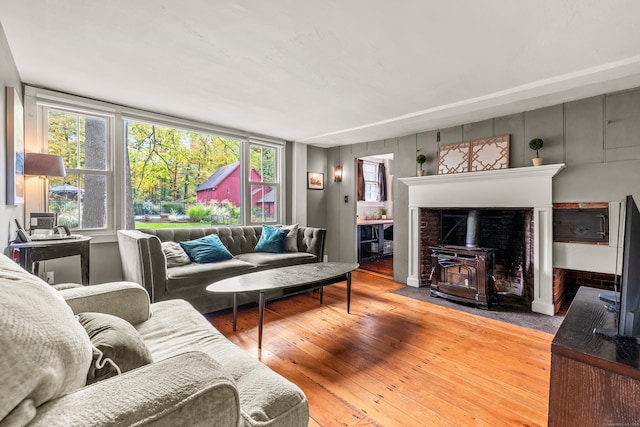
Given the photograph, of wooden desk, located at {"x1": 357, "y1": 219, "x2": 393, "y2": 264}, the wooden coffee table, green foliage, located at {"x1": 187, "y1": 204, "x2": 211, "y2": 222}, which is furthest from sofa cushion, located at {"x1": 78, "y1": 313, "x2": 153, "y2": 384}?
wooden desk, located at {"x1": 357, "y1": 219, "x2": 393, "y2": 264}

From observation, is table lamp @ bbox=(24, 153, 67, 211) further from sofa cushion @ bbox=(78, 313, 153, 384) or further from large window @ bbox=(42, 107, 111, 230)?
sofa cushion @ bbox=(78, 313, 153, 384)

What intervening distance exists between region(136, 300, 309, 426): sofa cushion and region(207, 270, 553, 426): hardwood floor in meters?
0.64

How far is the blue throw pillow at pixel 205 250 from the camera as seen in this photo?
3.29 metres

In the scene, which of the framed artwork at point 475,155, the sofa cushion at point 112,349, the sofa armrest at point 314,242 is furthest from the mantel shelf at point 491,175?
the sofa cushion at point 112,349

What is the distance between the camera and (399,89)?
9.52 ft

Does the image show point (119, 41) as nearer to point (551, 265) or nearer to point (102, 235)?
point (102, 235)

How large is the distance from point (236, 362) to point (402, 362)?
1.39 metres

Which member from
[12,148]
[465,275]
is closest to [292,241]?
[465,275]

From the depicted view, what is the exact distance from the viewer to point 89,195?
3275 mm

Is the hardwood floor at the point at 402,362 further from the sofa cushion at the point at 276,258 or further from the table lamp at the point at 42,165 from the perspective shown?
the table lamp at the point at 42,165

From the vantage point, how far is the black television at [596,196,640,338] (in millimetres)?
899

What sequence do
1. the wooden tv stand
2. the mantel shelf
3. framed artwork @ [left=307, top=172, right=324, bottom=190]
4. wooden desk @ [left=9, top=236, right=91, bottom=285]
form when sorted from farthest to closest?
1. framed artwork @ [left=307, top=172, right=324, bottom=190]
2. the mantel shelf
3. wooden desk @ [left=9, top=236, right=91, bottom=285]
4. the wooden tv stand

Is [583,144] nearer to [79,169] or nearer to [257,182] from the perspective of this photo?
[257,182]

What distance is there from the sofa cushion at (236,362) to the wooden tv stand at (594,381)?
2.61ft
